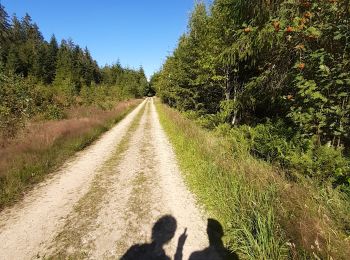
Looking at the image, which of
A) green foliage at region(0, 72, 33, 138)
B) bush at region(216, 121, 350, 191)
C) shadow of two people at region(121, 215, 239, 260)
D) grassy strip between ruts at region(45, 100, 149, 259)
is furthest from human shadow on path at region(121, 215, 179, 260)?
green foliage at region(0, 72, 33, 138)

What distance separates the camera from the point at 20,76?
1598cm

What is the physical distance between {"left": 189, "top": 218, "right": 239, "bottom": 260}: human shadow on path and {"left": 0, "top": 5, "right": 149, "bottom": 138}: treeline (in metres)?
10.5

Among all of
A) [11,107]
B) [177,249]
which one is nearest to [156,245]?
[177,249]

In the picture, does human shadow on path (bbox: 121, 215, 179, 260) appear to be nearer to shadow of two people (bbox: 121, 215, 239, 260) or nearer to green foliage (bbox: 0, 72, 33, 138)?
shadow of two people (bbox: 121, 215, 239, 260)

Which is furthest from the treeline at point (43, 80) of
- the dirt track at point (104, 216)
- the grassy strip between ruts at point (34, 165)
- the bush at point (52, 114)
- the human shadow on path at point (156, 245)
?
the human shadow on path at point (156, 245)

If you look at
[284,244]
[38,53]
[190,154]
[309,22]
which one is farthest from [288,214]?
[38,53]

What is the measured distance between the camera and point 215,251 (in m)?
4.24

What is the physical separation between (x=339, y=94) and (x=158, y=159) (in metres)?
6.57

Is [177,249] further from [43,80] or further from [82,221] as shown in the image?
[43,80]

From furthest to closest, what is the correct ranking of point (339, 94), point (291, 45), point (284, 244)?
point (291, 45) → point (339, 94) → point (284, 244)

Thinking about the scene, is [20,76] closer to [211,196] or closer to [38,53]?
[211,196]

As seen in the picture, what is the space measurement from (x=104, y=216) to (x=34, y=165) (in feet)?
14.3

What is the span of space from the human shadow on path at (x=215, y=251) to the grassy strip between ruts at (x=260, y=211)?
111 mm

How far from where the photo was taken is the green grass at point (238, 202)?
12.6ft
